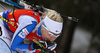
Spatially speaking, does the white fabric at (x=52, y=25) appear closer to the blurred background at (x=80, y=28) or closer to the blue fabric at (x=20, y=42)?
the blue fabric at (x=20, y=42)

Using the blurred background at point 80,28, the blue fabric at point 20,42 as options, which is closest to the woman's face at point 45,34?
the blue fabric at point 20,42

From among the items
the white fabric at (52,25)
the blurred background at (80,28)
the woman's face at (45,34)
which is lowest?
the blurred background at (80,28)

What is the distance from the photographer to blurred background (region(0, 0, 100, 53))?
1.59 metres

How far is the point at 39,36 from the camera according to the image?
860mm

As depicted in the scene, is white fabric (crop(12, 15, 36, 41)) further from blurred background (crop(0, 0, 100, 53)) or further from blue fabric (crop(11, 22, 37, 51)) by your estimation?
blurred background (crop(0, 0, 100, 53))

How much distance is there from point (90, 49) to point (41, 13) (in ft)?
4.79

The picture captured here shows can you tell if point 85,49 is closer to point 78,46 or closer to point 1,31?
point 78,46

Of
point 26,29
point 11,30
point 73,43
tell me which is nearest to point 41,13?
point 26,29

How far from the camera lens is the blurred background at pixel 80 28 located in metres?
1.59

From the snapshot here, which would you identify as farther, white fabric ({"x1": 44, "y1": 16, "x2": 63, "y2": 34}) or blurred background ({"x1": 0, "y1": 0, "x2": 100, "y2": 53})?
blurred background ({"x1": 0, "y1": 0, "x2": 100, "y2": 53})

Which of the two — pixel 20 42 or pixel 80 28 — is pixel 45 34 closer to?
pixel 20 42

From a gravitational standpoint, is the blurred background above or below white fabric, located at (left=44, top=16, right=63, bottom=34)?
below

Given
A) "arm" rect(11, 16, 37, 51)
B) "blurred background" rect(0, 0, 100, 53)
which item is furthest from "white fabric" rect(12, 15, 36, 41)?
"blurred background" rect(0, 0, 100, 53)

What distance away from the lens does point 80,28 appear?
6.21 feet
